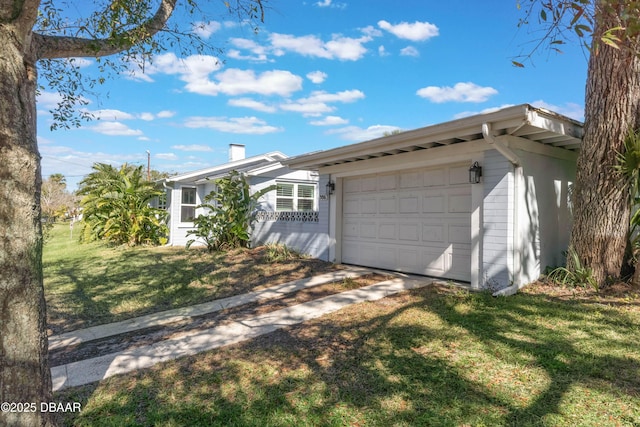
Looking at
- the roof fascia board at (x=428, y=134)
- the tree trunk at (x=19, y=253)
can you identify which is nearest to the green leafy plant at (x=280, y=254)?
the roof fascia board at (x=428, y=134)

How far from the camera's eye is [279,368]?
3875 millimetres

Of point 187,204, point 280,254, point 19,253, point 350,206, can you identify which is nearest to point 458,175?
point 350,206

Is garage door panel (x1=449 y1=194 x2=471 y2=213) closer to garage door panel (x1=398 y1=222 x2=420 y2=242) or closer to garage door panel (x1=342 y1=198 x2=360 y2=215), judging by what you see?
garage door panel (x1=398 y1=222 x2=420 y2=242)

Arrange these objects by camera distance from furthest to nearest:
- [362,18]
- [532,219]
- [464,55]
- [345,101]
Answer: [345,101]
[464,55]
[362,18]
[532,219]

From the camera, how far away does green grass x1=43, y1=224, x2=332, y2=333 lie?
6613 mm

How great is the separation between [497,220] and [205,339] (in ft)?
16.0

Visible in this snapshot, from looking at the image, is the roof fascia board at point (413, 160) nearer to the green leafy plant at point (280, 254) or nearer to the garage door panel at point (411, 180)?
the garage door panel at point (411, 180)

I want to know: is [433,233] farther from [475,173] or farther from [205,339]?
[205,339]

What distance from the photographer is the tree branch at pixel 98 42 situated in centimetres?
347

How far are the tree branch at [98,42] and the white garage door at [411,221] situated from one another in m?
5.40

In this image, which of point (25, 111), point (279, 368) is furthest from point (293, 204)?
point (25, 111)

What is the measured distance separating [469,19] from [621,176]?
469 centimetres

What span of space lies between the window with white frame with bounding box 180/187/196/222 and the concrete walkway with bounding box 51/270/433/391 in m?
11.4

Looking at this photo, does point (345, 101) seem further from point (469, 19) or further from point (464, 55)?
point (469, 19)
